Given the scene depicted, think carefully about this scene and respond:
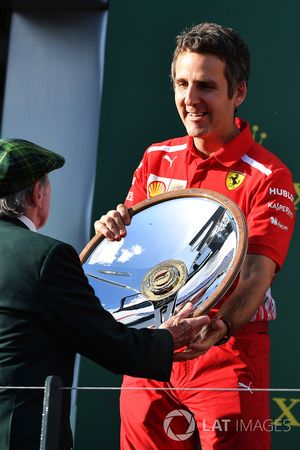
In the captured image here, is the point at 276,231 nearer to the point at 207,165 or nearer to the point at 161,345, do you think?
the point at 207,165

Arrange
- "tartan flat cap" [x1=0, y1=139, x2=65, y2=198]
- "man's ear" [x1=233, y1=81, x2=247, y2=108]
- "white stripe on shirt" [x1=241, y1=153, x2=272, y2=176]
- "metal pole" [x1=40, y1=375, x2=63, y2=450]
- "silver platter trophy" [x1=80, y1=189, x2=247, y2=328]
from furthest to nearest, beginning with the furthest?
"man's ear" [x1=233, y1=81, x2=247, y2=108], "white stripe on shirt" [x1=241, y1=153, x2=272, y2=176], "silver platter trophy" [x1=80, y1=189, x2=247, y2=328], "tartan flat cap" [x1=0, y1=139, x2=65, y2=198], "metal pole" [x1=40, y1=375, x2=63, y2=450]

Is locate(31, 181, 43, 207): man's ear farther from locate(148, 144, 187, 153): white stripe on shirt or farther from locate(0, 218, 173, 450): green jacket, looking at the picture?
locate(148, 144, 187, 153): white stripe on shirt

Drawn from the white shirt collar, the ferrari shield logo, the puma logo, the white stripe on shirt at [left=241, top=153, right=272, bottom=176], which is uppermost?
the white stripe on shirt at [left=241, top=153, right=272, bottom=176]

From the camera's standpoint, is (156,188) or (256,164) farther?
(156,188)

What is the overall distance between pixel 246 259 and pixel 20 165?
626 millimetres

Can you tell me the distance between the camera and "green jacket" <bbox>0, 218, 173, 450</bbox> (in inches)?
82.7

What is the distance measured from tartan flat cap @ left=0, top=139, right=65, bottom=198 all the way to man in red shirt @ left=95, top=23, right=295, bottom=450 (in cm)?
43

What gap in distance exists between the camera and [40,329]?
2141 mm

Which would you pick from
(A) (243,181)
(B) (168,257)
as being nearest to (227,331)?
(B) (168,257)

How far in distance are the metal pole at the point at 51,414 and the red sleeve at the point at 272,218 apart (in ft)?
2.35

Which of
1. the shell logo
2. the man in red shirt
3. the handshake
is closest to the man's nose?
the man in red shirt

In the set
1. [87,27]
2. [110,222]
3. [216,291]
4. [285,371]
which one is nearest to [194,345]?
[216,291]

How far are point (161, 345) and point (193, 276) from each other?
1.03 feet

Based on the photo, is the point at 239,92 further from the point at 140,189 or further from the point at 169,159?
the point at 140,189
